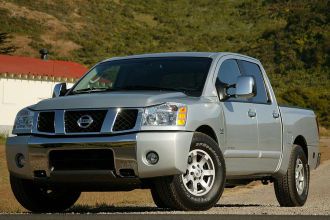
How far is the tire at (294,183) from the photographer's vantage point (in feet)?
40.0

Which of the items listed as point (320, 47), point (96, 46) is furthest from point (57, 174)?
point (96, 46)

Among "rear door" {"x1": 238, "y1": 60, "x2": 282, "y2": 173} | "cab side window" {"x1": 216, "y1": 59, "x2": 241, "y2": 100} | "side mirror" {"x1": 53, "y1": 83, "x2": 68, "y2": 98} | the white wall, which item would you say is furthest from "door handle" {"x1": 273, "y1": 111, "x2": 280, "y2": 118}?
the white wall

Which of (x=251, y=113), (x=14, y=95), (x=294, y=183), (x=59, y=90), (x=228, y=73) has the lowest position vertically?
(x=14, y=95)

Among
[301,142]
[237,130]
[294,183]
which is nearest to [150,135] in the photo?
[237,130]

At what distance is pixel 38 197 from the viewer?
34.4 feet

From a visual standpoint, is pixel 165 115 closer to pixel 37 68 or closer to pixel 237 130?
pixel 237 130

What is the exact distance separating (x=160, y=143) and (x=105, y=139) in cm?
56

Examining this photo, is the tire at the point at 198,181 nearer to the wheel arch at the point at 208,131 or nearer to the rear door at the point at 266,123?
the wheel arch at the point at 208,131

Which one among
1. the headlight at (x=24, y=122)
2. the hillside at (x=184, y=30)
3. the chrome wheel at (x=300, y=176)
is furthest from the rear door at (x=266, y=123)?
the hillside at (x=184, y=30)

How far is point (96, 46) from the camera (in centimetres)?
7775

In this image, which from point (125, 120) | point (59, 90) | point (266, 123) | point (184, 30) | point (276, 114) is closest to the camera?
point (125, 120)

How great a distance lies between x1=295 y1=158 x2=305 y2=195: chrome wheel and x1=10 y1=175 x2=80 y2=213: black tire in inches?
127

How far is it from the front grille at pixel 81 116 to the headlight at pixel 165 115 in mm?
461

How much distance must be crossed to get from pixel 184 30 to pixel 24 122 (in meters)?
76.4
